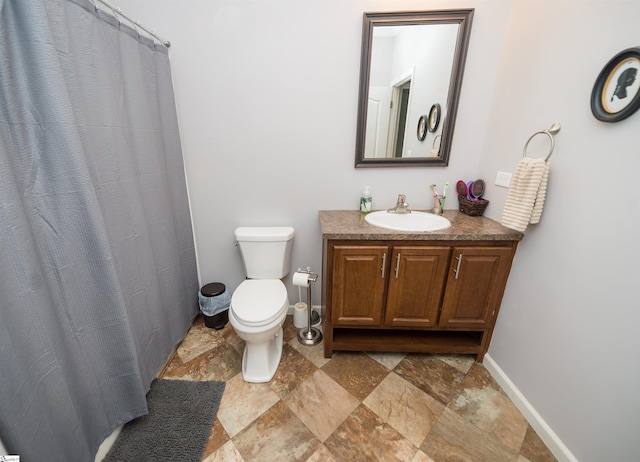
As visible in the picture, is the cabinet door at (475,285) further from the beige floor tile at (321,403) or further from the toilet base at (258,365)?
the toilet base at (258,365)

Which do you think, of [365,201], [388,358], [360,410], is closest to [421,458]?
[360,410]

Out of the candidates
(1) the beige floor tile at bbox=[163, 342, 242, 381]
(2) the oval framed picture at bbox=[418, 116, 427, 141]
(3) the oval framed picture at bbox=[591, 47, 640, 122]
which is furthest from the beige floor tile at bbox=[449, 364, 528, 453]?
(2) the oval framed picture at bbox=[418, 116, 427, 141]

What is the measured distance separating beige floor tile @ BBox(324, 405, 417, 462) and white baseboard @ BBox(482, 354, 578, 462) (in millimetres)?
625

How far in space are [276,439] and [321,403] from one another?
28 centimetres

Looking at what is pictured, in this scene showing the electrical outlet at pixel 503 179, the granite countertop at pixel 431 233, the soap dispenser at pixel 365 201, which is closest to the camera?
the granite countertop at pixel 431 233

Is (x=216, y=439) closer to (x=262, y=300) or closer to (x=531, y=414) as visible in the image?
(x=262, y=300)

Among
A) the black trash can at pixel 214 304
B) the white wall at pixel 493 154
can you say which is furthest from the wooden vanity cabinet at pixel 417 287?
the black trash can at pixel 214 304

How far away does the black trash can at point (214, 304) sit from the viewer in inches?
73.9

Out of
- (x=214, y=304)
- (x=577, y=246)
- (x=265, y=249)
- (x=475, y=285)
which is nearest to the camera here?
(x=577, y=246)

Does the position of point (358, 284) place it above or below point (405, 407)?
above

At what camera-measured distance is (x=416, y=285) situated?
4.75 ft

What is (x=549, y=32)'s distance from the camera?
3.85ft

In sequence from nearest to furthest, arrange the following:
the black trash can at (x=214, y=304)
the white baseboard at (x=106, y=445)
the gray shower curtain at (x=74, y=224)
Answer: the gray shower curtain at (x=74, y=224), the white baseboard at (x=106, y=445), the black trash can at (x=214, y=304)

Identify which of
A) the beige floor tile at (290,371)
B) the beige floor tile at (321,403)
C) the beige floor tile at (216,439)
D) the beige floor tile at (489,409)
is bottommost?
the beige floor tile at (216,439)
